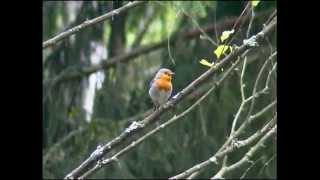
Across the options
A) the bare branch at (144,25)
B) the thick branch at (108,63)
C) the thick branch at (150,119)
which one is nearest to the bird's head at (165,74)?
the thick branch at (150,119)

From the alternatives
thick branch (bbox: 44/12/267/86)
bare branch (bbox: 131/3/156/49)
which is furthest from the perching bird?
bare branch (bbox: 131/3/156/49)

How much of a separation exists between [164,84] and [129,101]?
2.17 metres

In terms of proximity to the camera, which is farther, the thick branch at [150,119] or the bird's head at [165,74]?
the bird's head at [165,74]

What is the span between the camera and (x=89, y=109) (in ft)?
16.4

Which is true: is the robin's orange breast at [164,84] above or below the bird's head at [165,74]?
below

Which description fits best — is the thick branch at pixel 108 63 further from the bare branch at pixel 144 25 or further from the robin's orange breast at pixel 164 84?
the robin's orange breast at pixel 164 84

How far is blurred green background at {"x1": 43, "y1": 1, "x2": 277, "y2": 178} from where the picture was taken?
456 cm

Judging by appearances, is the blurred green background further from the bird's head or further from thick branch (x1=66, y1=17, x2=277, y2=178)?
thick branch (x1=66, y1=17, x2=277, y2=178)

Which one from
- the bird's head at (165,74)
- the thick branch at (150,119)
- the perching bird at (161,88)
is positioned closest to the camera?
the thick branch at (150,119)

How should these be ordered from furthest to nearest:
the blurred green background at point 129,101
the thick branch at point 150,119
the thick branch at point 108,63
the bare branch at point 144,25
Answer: the bare branch at point 144,25 → the thick branch at point 108,63 → the blurred green background at point 129,101 → the thick branch at point 150,119

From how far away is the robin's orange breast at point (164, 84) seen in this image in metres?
2.68

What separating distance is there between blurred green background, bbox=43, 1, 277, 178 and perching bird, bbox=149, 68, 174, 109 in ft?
4.86
